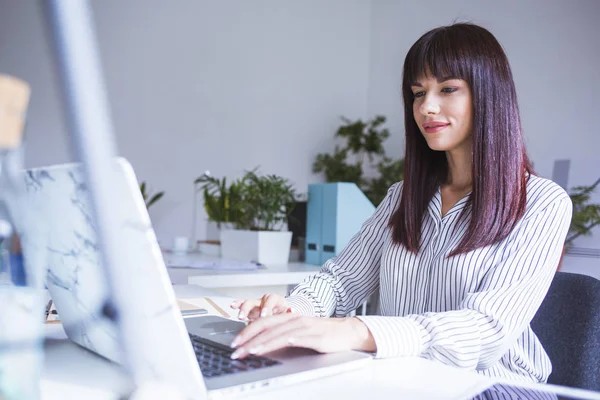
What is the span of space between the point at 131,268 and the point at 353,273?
1.01 meters

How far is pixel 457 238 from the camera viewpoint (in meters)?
1.12

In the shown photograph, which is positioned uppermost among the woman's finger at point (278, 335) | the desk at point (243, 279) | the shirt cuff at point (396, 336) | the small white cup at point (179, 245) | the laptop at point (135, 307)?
the laptop at point (135, 307)

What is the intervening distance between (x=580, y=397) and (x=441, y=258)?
0.56 metres

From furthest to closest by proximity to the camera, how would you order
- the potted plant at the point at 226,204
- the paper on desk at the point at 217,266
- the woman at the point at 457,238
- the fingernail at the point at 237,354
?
the potted plant at the point at 226,204 < the paper on desk at the point at 217,266 < the woman at the point at 457,238 < the fingernail at the point at 237,354

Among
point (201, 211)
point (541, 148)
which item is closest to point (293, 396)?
point (541, 148)

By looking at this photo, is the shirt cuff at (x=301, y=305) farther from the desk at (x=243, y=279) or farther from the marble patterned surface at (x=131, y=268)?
the desk at (x=243, y=279)

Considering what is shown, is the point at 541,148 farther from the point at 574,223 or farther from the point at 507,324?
the point at 507,324

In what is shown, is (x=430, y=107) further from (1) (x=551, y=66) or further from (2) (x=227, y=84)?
(2) (x=227, y=84)

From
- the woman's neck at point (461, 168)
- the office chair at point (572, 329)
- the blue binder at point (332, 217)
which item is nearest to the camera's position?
the office chair at point (572, 329)

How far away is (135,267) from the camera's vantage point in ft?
1.31

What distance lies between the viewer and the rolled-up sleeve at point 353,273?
Result: 1221 millimetres

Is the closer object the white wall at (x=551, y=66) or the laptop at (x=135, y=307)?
the laptop at (x=135, y=307)

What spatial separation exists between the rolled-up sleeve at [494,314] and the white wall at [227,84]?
3.67 meters

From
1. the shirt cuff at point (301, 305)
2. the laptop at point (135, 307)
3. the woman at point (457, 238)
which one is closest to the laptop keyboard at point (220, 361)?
the laptop at point (135, 307)
